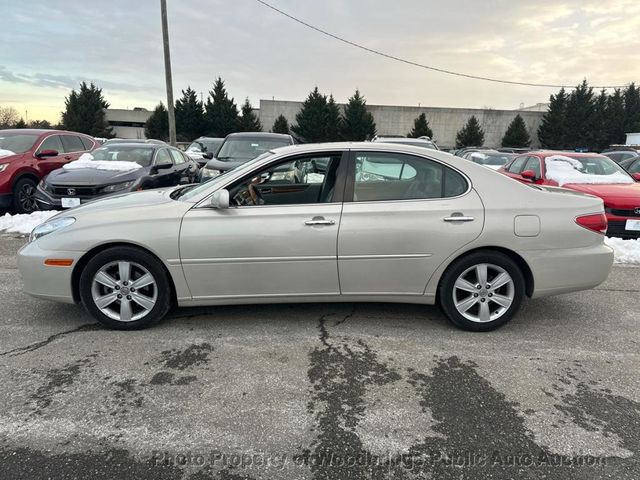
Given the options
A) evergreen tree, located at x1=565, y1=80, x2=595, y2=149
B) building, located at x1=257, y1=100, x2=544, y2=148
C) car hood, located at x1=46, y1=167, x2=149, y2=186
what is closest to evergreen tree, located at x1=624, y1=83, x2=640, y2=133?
evergreen tree, located at x1=565, y1=80, x2=595, y2=149

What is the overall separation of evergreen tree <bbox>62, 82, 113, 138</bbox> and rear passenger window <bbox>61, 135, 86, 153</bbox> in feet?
111

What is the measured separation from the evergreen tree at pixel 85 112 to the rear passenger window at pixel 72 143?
111 ft

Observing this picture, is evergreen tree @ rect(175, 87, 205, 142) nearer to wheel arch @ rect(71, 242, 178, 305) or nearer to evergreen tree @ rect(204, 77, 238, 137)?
evergreen tree @ rect(204, 77, 238, 137)

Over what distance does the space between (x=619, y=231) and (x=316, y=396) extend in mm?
6018

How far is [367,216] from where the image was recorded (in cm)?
365

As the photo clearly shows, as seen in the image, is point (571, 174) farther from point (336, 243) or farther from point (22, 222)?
point (22, 222)

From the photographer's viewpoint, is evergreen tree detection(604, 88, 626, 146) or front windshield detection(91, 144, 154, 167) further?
evergreen tree detection(604, 88, 626, 146)

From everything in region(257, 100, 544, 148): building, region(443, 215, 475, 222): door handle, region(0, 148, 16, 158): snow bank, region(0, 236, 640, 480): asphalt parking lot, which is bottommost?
region(0, 236, 640, 480): asphalt parking lot

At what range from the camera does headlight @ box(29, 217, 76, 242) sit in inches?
147

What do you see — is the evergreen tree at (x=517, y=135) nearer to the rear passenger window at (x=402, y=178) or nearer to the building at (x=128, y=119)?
the building at (x=128, y=119)

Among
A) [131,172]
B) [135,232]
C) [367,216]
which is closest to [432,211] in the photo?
[367,216]

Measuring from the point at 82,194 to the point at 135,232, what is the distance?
4629 millimetres

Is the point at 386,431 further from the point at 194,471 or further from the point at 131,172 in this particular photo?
the point at 131,172

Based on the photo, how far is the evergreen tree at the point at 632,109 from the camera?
150 ft
